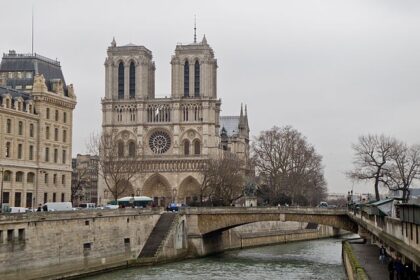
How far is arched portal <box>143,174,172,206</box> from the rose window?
5302mm

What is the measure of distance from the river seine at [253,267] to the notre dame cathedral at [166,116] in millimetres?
53407

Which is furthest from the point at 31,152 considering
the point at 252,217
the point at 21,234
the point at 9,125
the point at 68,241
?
the point at 21,234

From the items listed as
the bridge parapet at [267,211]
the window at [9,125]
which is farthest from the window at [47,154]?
the bridge parapet at [267,211]

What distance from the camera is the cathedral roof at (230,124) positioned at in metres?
162

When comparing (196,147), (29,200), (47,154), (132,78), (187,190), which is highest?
(132,78)

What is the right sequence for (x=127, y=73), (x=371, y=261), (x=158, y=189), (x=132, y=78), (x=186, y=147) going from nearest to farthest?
(x=371, y=261) < (x=158, y=189) < (x=186, y=147) < (x=127, y=73) < (x=132, y=78)

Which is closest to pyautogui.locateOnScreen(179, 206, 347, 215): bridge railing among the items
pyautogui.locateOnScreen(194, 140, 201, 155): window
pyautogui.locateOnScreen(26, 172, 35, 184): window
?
pyautogui.locateOnScreen(26, 172, 35, 184): window

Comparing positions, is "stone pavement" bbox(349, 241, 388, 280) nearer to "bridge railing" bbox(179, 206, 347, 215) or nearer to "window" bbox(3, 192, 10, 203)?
"bridge railing" bbox(179, 206, 347, 215)

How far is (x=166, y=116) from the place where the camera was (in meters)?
134

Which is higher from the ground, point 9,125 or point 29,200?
point 9,125

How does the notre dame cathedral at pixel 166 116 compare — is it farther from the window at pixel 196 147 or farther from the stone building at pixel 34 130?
the stone building at pixel 34 130

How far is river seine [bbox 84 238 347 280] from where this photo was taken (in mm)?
52219

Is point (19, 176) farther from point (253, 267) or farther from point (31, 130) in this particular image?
point (253, 267)

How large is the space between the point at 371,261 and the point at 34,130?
136 feet
